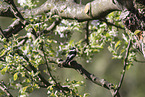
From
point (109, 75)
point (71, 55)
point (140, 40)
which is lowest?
point (109, 75)

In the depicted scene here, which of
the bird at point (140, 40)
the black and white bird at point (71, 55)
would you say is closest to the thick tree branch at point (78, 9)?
the bird at point (140, 40)

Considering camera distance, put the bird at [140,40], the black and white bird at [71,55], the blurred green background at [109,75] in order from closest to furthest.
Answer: the bird at [140,40], the black and white bird at [71,55], the blurred green background at [109,75]

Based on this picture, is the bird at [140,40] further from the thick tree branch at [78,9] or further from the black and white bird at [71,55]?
the black and white bird at [71,55]

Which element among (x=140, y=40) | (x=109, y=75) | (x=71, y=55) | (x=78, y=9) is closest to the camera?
(x=140, y=40)

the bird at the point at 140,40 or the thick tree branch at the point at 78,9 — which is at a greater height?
the thick tree branch at the point at 78,9

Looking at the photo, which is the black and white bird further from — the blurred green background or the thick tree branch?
the blurred green background

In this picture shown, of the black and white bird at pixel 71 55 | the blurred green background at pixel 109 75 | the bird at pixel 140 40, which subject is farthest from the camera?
the blurred green background at pixel 109 75

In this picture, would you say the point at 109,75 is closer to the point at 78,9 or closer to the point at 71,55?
the point at 71,55

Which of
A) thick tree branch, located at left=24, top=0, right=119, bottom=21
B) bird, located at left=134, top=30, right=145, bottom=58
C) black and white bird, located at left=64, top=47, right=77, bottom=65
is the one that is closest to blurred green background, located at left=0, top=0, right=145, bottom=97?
black and white bird, located at left=64, top=47, right=77, bottom=65

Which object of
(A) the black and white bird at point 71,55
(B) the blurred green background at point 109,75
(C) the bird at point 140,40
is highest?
(C) the bird at point 140,40

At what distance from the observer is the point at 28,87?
2.20 meters

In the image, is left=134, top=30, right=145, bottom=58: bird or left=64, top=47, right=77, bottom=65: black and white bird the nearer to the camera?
left=134, top=30, right=145, bottom=58: bird

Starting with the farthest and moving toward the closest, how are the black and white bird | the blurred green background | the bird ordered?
the blurred green background → the black and white bird → the bird

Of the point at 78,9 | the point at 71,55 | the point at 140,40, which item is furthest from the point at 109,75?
the point at 140,40
